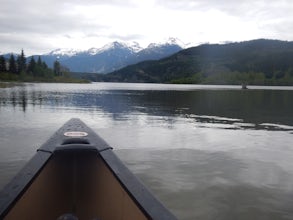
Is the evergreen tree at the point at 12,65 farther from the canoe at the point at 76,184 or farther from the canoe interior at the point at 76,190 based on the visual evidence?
the canoe interior at the point at 76,190

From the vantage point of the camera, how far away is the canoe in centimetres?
611

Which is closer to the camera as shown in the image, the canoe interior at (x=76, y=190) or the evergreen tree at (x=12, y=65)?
the canoe interior at (x=76, y=190)

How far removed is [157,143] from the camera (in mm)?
18047

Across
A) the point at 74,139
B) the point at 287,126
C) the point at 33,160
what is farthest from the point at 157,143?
the point at 287,126

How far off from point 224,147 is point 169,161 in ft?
15.0

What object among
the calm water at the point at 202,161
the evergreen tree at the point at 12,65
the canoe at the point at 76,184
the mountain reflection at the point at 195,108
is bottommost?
the calm water at the point at 202,161

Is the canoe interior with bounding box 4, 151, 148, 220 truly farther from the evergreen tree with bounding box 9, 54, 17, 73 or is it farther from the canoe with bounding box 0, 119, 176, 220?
the evergreen tree with bounding box 9, 54, 17, 73

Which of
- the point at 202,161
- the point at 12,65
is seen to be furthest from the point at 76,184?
the point at 12,65

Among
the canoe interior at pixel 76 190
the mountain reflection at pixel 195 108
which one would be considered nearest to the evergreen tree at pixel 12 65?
the mountain reflection at pixel 195 108

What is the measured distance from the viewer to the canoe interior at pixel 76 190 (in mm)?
6824

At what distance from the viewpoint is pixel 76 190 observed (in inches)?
309

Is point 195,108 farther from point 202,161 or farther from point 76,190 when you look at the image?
point 76,190

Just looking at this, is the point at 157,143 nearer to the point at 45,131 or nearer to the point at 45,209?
the point at 45,131

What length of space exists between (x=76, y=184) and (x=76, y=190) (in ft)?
0.50
